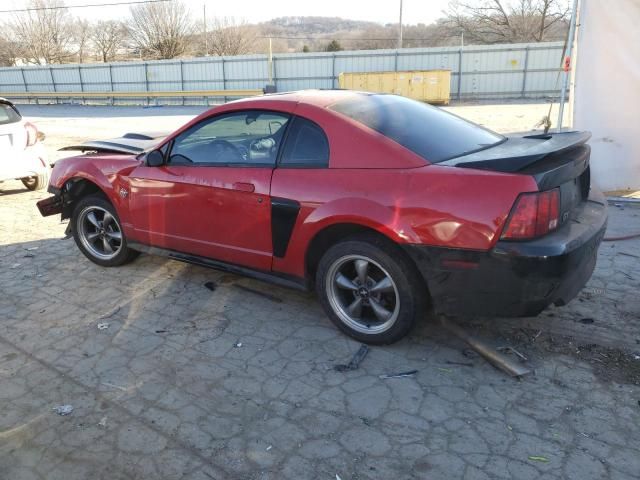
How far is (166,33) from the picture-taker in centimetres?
4897

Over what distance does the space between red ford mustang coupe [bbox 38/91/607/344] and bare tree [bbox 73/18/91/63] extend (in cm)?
6011

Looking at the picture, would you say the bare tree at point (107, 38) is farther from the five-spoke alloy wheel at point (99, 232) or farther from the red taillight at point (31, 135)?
the five-spoke alloy wheel at point (99, 232)

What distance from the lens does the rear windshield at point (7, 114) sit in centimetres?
777

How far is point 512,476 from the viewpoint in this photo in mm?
2426

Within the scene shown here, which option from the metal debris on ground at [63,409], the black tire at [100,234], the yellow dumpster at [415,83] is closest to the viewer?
the metal debris on ground at [63,409]

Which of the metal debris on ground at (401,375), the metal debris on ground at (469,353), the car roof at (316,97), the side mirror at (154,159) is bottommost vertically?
the metal debris on ground at (401,375)

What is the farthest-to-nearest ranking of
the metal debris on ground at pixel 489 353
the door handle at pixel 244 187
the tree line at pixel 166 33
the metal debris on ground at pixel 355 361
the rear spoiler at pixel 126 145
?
the tree line at pixel 166 33 → the rear spoiler at pixel 126 145 → the door handle at pixel 244 187 → the metal debris on ground at pixel 355 361 → the metal debris on ground at pixel 489 353

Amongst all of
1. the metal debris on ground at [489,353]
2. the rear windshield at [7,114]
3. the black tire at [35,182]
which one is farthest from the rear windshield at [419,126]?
the black tire at [35,182]

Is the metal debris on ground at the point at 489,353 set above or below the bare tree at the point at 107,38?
below

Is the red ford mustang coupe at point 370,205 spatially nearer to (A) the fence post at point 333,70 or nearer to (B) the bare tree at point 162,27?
(A) the fence post at point 333,70

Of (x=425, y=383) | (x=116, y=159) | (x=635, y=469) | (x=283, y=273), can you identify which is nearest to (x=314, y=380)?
(x=425, y=383)

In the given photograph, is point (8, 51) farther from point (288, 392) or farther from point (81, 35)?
point (288, 392)

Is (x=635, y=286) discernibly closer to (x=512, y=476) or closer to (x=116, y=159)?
(x=512, y=476)

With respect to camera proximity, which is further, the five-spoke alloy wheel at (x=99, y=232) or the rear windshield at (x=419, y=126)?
the five-spoke alloy wheel at (x=99, y=232)
